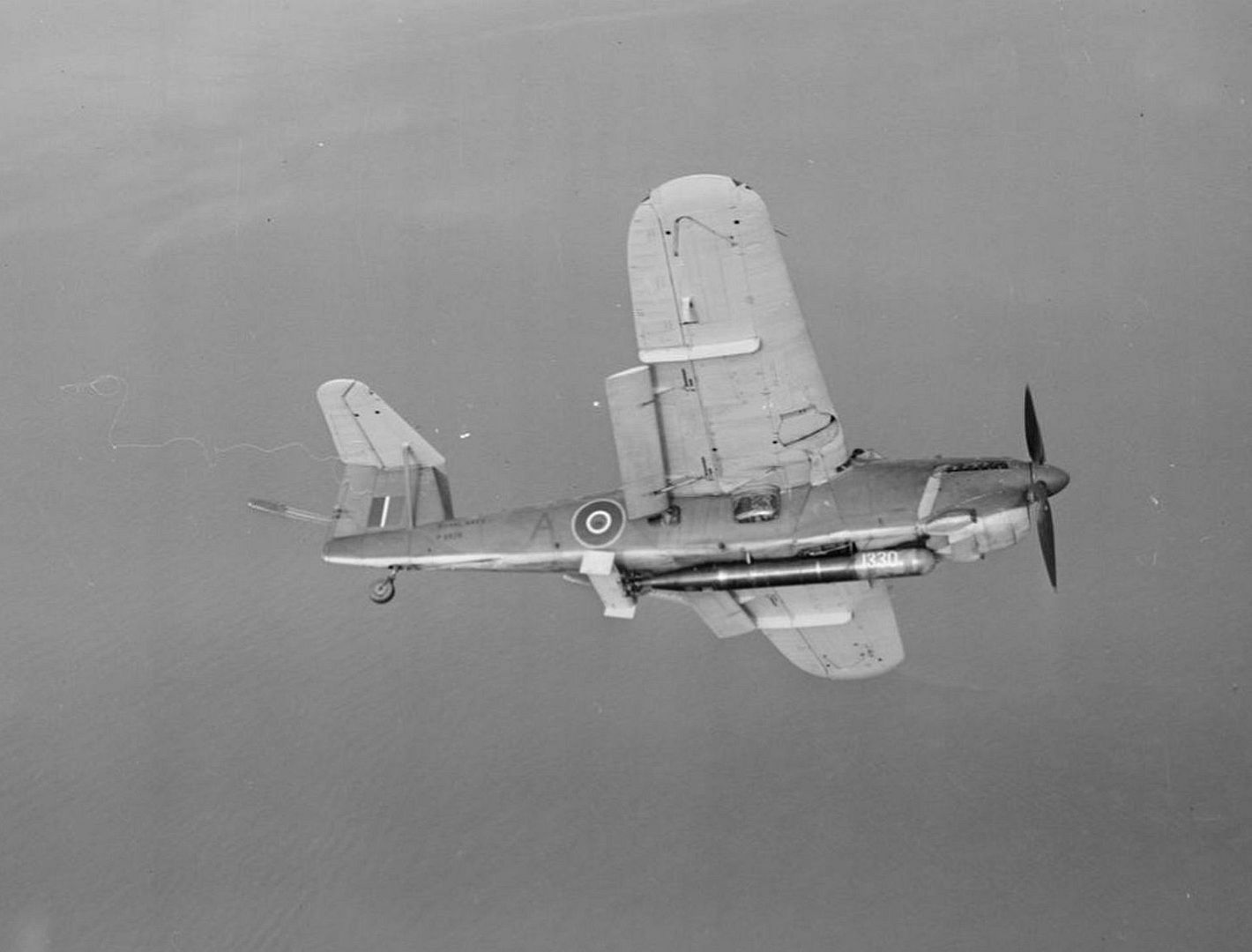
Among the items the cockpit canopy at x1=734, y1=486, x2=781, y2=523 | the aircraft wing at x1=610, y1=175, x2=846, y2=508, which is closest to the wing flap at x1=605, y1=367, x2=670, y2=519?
the aircraft wing at x1=610, y1=175, x2=846, y2=508

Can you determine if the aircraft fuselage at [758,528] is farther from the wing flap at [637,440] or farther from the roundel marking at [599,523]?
the wing flap at [637,440]

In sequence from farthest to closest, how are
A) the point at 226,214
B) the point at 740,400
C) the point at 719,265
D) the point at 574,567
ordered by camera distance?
the point at 226,214, the point at 574,567, the point at 740,400, the point at 719,265

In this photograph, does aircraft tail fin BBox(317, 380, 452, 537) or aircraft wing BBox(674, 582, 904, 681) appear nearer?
aircraft tail fin BBox(317, 380, 452, 537)

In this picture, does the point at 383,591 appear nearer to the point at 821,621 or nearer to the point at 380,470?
the point at 380,470

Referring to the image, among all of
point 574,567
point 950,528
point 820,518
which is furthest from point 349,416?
point 950,528

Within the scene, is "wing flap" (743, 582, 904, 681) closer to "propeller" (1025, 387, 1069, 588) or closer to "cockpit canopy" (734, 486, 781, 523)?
Answer: "cockpit canopy" (734, 486, 781, 523)

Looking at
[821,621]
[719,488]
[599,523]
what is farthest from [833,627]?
[599,523]

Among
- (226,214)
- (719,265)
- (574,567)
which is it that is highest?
(226,214)

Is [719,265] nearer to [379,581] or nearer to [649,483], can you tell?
[649,483]
